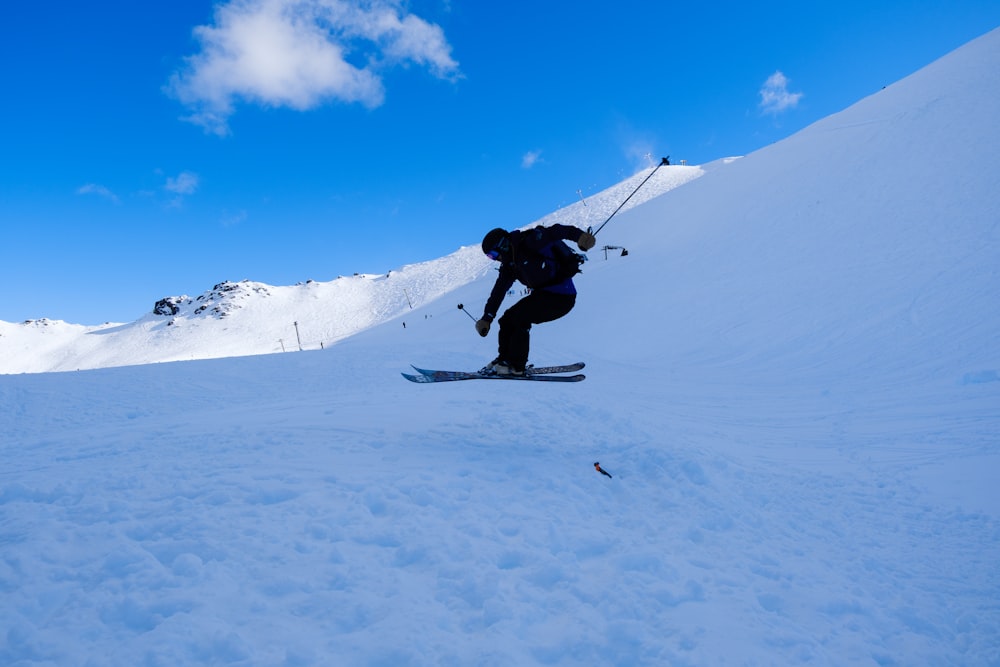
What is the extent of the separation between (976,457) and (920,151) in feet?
82.8

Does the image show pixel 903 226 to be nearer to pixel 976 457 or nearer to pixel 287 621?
pixel 976 457

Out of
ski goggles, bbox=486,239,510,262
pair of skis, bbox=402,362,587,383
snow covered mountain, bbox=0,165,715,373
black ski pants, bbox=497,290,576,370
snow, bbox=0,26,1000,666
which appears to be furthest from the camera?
snow covered mountain, bbox=0,165,715,373

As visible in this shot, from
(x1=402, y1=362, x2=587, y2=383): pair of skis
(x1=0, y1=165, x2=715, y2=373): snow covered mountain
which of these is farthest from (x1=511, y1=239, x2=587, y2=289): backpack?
(x1=0, y1=165, x2=715, y2=373): snow covered mountain

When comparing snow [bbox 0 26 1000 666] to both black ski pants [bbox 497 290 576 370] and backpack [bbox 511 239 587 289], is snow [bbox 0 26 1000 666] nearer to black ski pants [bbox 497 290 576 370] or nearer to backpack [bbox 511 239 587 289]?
black ski pants [bbox 497 290 576 370]

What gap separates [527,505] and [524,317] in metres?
2.94

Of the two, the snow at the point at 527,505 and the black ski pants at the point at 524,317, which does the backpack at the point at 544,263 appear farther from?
the snow at the point at 527,505

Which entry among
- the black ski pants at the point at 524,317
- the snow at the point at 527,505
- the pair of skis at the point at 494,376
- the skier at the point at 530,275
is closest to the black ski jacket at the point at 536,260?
the skier at the point at 530,275

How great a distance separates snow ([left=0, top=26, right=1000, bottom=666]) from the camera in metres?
3.23

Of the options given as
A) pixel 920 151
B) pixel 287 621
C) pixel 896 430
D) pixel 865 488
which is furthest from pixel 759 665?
pixel 920 151

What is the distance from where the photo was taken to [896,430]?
30.0 ft

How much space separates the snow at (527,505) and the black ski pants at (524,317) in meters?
1.26

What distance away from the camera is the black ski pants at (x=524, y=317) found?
283 inches

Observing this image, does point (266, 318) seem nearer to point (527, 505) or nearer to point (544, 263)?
point (544, 263)

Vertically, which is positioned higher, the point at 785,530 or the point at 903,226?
the point at 903,226
